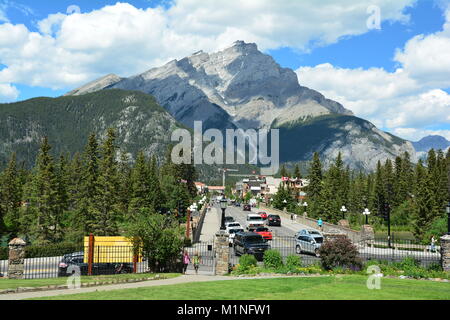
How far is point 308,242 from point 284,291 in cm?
1835

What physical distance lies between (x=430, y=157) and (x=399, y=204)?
12924 mm

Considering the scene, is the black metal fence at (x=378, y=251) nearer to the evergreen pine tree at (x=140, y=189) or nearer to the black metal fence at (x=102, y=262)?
the black metal fence at (x=102, y=262)

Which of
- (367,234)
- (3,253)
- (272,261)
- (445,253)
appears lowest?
(3,253)

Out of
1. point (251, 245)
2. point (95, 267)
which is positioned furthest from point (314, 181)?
point (95, 267)

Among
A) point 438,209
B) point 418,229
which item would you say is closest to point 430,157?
point 438,209

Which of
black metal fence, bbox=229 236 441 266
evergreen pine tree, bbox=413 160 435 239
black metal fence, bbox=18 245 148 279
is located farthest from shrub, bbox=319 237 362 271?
evergreen pine tree, bbox=413 160 435 239

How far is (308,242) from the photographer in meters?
33.7

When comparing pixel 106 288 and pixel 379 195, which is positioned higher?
pixel 379 195

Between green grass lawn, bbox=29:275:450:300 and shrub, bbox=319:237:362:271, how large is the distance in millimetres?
4287

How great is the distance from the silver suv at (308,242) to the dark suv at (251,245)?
3.74 meters

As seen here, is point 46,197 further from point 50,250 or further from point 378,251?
point 378,251

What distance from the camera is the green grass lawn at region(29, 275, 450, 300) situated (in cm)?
1470

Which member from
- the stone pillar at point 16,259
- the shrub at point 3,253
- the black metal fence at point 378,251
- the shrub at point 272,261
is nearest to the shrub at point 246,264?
the shrub at point 272,261
